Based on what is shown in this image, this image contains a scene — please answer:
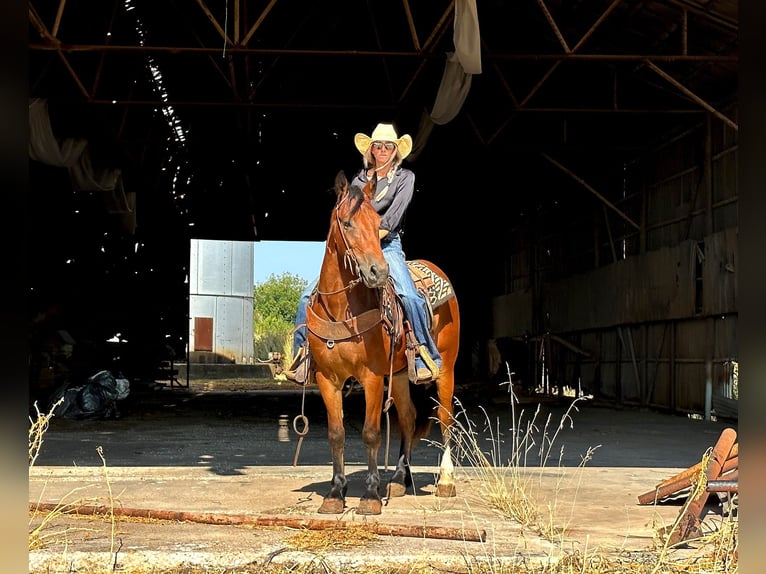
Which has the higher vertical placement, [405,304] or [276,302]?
[276,302]

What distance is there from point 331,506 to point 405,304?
1411 mm

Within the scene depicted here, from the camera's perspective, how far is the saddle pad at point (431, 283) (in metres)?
6.89

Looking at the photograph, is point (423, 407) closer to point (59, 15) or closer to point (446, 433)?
point (446, 433)

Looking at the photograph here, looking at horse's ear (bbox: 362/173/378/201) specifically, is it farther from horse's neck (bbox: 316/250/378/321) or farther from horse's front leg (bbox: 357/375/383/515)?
horse's front leg (bbox: 357/375/383/515)

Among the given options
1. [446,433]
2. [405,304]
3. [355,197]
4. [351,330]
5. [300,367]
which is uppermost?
[355,197]

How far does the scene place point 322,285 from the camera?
19.4 feet

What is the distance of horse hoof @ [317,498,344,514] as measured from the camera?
227 inches

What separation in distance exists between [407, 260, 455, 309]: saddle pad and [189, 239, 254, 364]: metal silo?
3599 centimetres

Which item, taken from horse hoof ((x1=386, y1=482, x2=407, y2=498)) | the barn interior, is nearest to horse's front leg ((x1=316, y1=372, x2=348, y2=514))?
horse hoof ((x1=386, y1=482, x2=407, y2=498))

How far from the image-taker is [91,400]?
15602mm

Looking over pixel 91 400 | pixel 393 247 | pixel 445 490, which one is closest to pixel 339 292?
pixel 393 247

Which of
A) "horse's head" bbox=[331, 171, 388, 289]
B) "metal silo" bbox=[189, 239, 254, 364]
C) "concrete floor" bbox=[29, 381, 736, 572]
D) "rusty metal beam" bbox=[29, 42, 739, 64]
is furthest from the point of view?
"metal silo" bbox=[189, 239, 254, 364]

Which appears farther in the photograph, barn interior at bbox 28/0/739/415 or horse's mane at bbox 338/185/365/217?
barn interior at bbox 28/0/739/415
